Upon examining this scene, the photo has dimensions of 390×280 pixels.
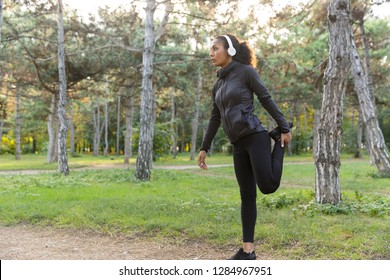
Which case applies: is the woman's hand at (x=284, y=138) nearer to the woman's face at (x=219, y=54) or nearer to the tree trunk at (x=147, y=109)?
the woman's face at (x=219, y=54)

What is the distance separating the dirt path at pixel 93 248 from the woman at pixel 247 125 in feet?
2.81

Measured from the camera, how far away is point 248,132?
11.1 ft

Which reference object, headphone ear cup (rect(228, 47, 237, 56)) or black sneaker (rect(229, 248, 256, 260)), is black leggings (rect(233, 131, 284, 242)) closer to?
black sneaker (rect(229, 248, 256, 260))

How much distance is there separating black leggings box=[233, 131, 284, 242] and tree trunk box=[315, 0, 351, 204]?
3293mm

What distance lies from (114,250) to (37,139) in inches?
2123

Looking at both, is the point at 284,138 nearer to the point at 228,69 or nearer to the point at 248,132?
the point at 248,132

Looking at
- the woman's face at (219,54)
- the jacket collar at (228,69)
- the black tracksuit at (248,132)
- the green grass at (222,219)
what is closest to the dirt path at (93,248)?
the green grass at (222,219)

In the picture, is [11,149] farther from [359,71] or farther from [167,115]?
[359,71]

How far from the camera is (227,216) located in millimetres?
5996

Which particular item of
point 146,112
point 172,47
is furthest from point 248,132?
point 172,47

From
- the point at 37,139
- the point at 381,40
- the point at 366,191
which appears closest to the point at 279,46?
the point at 366,191

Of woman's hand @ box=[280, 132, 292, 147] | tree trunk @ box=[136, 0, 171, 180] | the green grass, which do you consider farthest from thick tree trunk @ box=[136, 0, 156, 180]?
woman's hand @ box=[280, 132, 292, 147]

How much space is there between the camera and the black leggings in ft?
11.0

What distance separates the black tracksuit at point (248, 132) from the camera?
336 cm
